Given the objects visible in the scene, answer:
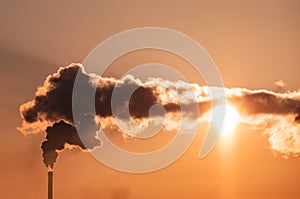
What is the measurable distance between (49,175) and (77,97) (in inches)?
129

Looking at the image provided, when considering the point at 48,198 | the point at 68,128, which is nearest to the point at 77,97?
the point at 68,128

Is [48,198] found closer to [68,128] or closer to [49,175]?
[49,175]

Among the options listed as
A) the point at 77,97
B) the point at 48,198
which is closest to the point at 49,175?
the point at 48,198

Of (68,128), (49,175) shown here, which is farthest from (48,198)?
(68,128)

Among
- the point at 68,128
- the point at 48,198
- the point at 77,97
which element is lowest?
the point at 48,198

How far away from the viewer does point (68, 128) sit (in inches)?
1083

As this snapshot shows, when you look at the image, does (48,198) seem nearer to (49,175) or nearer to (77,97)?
(49,175)

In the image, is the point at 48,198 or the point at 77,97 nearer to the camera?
the point at 48,198

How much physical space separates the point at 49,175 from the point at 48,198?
30.6 inches

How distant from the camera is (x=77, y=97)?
96.5 ft

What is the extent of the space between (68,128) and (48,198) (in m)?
2.47

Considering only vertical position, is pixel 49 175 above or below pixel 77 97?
below

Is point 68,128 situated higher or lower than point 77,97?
lower

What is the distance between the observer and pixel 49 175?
2767 centimetres
